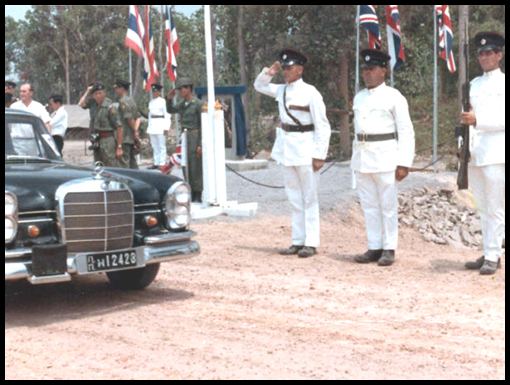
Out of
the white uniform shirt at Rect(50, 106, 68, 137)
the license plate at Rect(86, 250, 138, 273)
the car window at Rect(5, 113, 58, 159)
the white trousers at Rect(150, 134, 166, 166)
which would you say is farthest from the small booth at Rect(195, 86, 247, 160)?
the license plate at Rect(86, 250, 138, 273)

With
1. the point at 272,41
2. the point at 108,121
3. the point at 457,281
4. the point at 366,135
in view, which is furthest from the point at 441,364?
the point at 272,41

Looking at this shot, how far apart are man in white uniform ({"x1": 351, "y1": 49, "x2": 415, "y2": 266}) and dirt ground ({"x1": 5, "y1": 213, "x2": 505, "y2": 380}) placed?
0.34 m

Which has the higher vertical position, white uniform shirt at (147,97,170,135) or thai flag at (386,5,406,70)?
thai flag at (386,5,406,70)

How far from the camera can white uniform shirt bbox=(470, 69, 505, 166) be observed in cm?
809

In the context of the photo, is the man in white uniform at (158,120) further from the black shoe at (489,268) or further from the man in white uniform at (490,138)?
the black shoe at (489,268)

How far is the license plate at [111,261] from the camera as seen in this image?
257 inches

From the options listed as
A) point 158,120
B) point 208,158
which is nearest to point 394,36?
point 208,158

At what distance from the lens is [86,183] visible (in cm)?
669

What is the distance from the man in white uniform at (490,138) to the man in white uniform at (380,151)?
0.72 m

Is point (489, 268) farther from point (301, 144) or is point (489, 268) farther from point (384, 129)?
point (301, 144)

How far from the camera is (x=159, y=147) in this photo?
68.8 ft

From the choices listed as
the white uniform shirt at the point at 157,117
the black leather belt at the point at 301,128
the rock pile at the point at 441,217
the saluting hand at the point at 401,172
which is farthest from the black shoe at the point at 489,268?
the white uniform shirt at the point at 157,117

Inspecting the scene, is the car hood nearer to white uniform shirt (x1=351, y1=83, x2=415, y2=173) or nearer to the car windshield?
the car windshield
